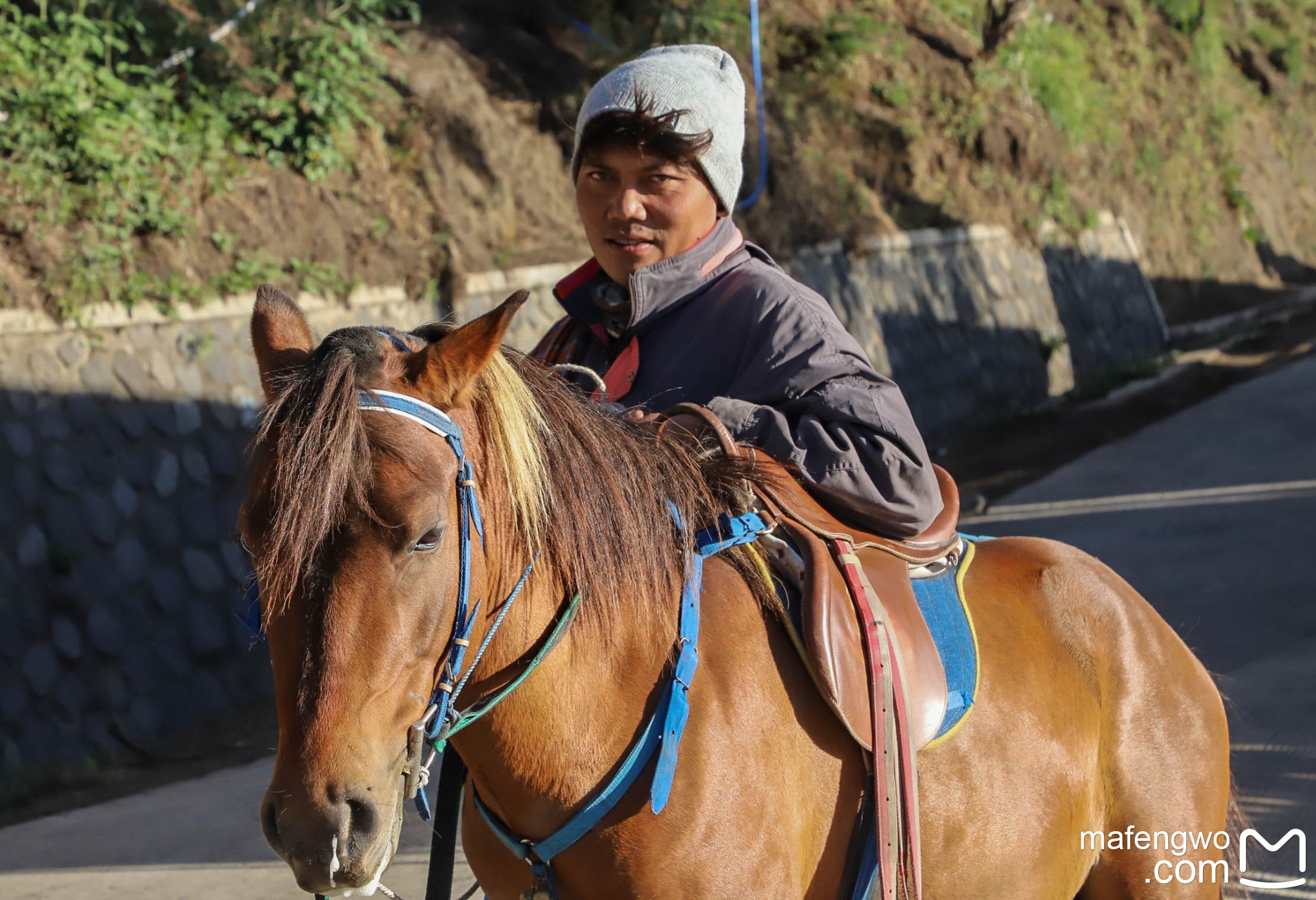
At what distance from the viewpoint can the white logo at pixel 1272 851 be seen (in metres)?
2.71

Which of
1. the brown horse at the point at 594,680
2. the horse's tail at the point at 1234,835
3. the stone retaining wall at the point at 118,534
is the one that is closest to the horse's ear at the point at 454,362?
the brown horse at the point at 594,680

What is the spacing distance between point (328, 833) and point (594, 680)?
0.49 m

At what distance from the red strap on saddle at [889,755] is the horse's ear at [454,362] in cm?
79

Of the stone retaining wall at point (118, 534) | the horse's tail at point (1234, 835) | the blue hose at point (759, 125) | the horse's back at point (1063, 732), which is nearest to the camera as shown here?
the horse's back at point (1063, 732)

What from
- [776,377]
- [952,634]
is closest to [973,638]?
[952,634]

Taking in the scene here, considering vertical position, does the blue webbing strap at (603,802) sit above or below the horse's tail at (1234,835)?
above

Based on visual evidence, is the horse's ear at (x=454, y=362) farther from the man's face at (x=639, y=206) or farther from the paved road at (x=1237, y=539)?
the paved road at (x=1237, y=539)

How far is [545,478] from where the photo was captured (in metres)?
1.76

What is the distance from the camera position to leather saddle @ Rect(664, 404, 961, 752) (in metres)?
1.94

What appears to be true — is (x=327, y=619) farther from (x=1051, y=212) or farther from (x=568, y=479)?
(x=1051, y=212)

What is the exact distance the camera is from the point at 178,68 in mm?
7215

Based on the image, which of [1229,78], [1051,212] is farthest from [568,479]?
[1229,78]

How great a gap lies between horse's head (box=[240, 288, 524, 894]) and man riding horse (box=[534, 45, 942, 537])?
0.71 meters

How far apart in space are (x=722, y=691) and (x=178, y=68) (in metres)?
6.74
